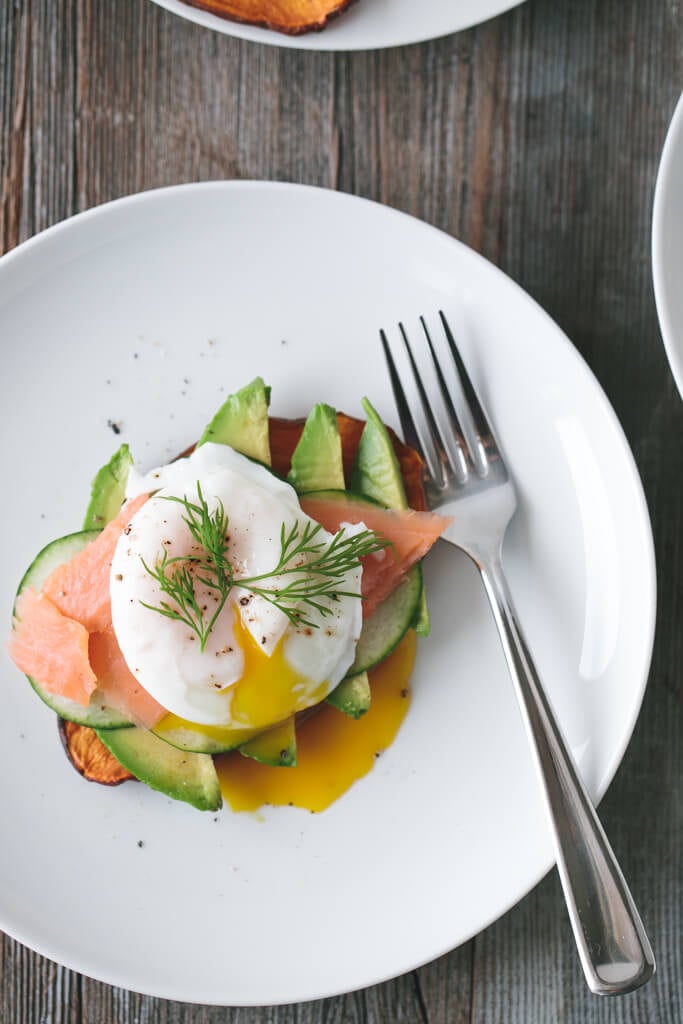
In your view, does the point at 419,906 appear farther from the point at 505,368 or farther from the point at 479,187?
the point at 479,187

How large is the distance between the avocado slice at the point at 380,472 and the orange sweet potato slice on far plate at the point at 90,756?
611mm

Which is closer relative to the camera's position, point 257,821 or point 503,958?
point 257,821

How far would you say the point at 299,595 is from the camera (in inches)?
59.9

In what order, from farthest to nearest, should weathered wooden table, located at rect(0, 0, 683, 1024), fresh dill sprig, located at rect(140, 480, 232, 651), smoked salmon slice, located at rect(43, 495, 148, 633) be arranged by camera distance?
weathered wooden table, located at rect(0, 0, 683, 1024) → smoked salmon slice, located at rect(43, 495, 148, 633) → fresh dill sprig, located at rect(140, 480, 232, 651)

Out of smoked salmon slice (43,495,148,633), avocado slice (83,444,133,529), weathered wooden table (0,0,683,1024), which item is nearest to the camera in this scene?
smoked salmon slice (43,495,148,633)

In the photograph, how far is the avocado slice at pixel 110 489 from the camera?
68.5 inches

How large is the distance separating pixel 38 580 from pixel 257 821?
60 centimetres

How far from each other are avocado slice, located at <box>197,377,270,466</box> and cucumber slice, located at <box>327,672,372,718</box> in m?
0.42

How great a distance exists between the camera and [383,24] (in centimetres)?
170

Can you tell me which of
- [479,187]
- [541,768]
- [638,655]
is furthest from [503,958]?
[479,187]

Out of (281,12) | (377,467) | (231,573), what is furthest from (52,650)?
(281,12)

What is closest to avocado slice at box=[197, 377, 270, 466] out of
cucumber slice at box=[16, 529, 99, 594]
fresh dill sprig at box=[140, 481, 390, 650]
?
fresh dill sprig at box=[140, 481, 390, 650]

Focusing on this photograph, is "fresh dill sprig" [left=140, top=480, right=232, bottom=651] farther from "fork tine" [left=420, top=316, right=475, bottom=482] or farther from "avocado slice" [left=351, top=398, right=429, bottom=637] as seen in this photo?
"fork tine" [left=420, top=316, right=475, bottom=482]

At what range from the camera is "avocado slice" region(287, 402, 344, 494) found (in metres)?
1.68
